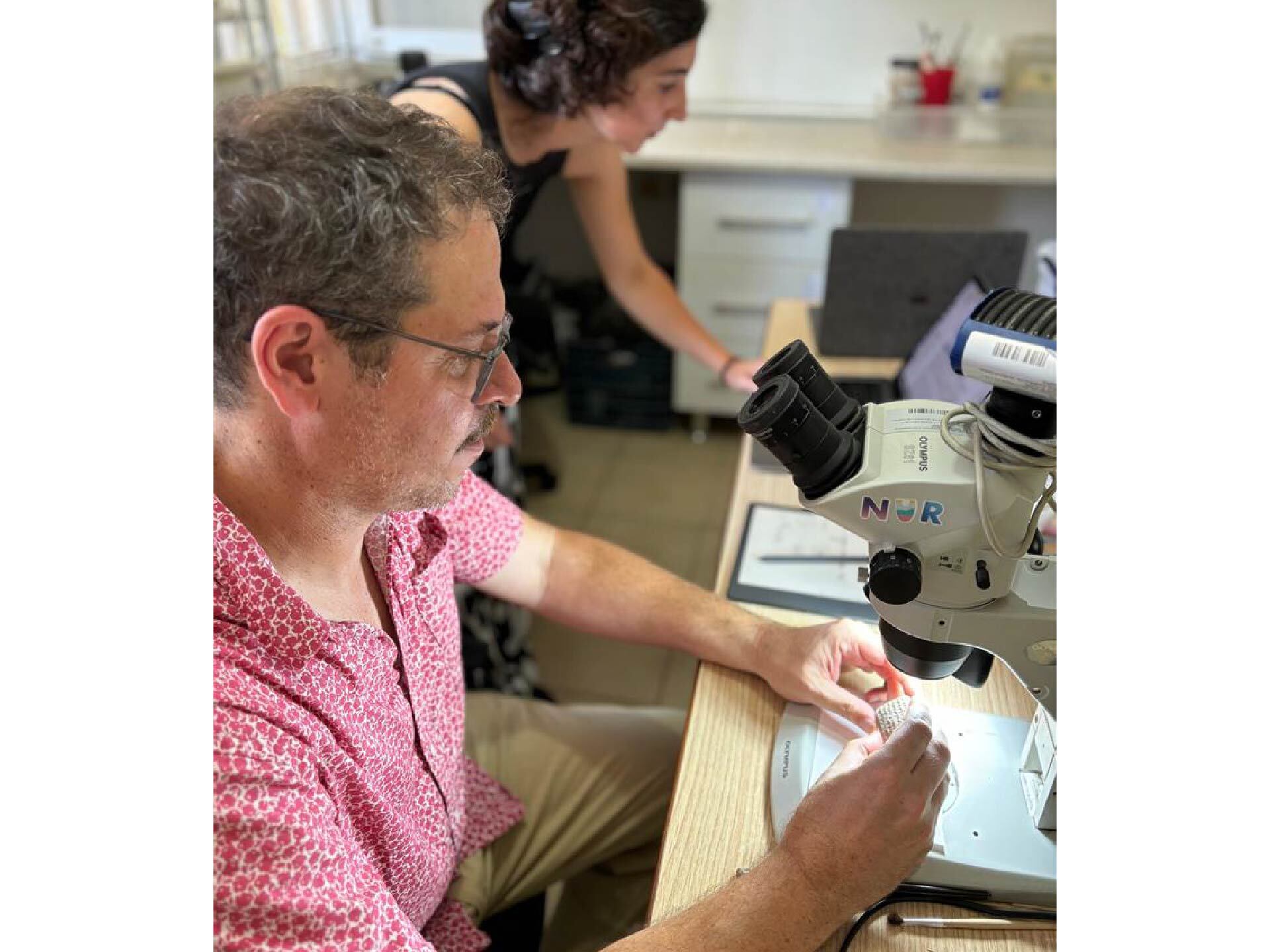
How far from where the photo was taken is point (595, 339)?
327 cm

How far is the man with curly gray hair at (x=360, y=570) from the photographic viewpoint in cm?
73

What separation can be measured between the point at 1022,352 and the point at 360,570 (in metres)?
0.67

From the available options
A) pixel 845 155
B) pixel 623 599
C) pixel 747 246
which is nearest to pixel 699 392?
pixel 747 246

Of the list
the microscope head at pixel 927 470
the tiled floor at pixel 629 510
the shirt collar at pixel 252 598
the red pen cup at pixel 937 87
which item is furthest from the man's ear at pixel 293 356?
the red pen cup at pixel 937 87

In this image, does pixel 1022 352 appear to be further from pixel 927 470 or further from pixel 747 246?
pixel 747 246

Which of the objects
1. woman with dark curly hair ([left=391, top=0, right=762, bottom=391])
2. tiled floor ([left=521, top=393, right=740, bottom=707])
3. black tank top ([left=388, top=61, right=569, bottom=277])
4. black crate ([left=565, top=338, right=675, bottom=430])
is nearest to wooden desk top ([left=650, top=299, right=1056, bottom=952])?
woman with dark curly hair ([left=391, top=0, right=762, bottom=391])

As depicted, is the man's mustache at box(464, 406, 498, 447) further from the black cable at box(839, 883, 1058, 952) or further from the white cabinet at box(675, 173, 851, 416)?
the white cabinet at box(675, 173, 851, 416)

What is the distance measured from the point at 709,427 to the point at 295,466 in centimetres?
266

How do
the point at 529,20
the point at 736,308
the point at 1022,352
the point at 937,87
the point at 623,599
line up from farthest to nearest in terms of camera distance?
the point at 937,87, the point at 736,308, the point at 529,20, the point at 623,599, the point at 1022,352

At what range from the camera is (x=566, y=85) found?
159 centimetres

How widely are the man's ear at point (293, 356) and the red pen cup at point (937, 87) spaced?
3002mm

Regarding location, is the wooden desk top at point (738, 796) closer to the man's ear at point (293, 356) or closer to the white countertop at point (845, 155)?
the man's ear at point (293, 356)
